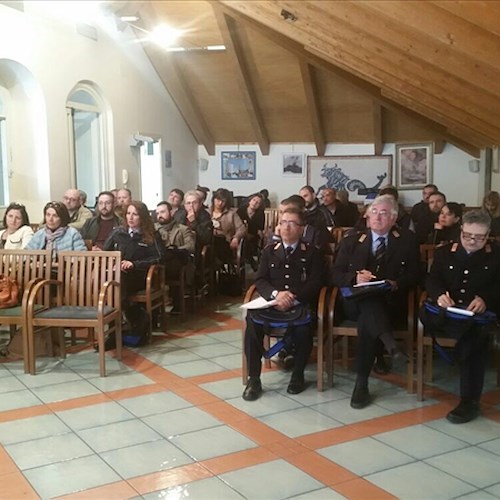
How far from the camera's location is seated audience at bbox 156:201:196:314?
561cm

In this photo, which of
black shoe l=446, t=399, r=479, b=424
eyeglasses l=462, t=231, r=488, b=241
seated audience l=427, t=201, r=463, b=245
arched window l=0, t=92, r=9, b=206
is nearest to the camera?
black shoe l=446, t=399, r=479, b=424

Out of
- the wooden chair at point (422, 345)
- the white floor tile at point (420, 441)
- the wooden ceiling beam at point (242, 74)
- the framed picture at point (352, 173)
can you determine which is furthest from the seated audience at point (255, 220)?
the white floor tile at point (420, 441)

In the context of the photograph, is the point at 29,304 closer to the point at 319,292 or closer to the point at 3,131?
the point at 319,292

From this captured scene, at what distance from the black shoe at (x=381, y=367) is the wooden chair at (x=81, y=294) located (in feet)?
6.08

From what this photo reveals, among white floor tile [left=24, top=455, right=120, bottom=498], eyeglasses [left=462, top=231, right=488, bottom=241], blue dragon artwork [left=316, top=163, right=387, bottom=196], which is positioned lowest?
white floor tile [left=24, top=455, right=120, bottom=498]

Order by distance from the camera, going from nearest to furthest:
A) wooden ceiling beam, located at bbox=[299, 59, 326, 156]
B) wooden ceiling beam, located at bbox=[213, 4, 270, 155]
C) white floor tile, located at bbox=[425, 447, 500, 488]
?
white floor tile, located at bbox=[425, 447, 500, 488] < wooden ceiling beam, located at bbox=[213, 4, 270, 155] < wooden ceiling beam, located at bbox=[299, 59, 326, 156]

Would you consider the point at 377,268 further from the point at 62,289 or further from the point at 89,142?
the point at 89,142

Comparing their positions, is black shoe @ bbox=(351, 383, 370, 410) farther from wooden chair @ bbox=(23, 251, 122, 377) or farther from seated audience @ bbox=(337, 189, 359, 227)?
seated audience @ bbox=(337, 189, 359, 227)

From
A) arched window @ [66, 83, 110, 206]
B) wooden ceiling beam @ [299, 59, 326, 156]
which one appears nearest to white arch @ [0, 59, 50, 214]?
arched window @ [66, 83, 110, 206]

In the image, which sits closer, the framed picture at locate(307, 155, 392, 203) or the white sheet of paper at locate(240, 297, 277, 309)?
the white sheet of paper at locate(240, 297, 277, 309)

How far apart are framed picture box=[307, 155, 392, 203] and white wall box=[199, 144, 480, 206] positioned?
13 centimetres

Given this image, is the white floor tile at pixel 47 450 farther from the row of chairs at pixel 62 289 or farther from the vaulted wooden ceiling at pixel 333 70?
the vaulted wooden ceiling at pixel 333 70

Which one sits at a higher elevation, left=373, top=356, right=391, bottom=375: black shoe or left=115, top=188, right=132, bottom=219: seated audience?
left=115, top=188, right=132, bottom=219: seated audience

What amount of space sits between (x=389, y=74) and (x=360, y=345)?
139 inches
